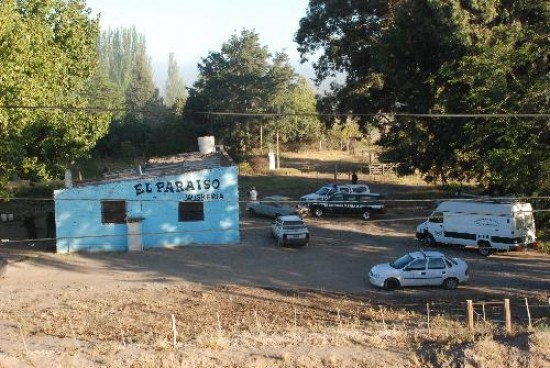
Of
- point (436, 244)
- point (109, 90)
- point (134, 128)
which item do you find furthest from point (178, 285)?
point (109, 90)

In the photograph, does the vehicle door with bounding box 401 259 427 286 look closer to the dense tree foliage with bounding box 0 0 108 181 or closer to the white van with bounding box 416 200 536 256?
the white van with bounding box 416 200 536 256

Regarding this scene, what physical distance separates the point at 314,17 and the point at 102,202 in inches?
787

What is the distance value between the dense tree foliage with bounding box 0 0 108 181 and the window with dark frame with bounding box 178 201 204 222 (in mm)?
5302

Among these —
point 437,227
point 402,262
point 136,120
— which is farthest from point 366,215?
point 136,120

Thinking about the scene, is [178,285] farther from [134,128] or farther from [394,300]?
[134,128]

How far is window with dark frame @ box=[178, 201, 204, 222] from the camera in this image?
31406 mm

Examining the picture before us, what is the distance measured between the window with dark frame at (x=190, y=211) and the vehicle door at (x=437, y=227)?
1103 centimetres

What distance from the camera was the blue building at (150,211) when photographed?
30500 millimetres

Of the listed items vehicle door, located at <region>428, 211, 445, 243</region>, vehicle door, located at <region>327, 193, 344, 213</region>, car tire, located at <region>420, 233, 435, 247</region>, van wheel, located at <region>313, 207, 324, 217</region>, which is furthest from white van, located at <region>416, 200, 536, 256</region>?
van wheel, located at <region>313, 207, 324, 217</region>

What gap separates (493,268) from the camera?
26906 mm

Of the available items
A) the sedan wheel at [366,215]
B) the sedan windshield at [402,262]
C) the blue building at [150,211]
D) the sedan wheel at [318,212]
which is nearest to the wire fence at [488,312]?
the sedan windshield at [402,262]

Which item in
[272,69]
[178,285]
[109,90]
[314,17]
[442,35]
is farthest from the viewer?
[109,90]

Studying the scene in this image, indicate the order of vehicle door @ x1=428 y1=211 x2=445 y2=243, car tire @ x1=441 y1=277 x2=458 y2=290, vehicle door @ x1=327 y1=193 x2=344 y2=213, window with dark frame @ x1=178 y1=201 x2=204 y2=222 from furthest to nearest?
1. vehicle door @ x1=327 y1=193 x2=344 y2=213
2. window with dark frame @ x1=178 y1=201 x2=204 y2=222
3. vehicle door @ x1=428 y1=211 x2=445 y2=243
4. car tire @ x1=441 y1=277 x2=458 y2=290

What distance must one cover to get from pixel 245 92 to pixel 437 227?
38.4 meters
